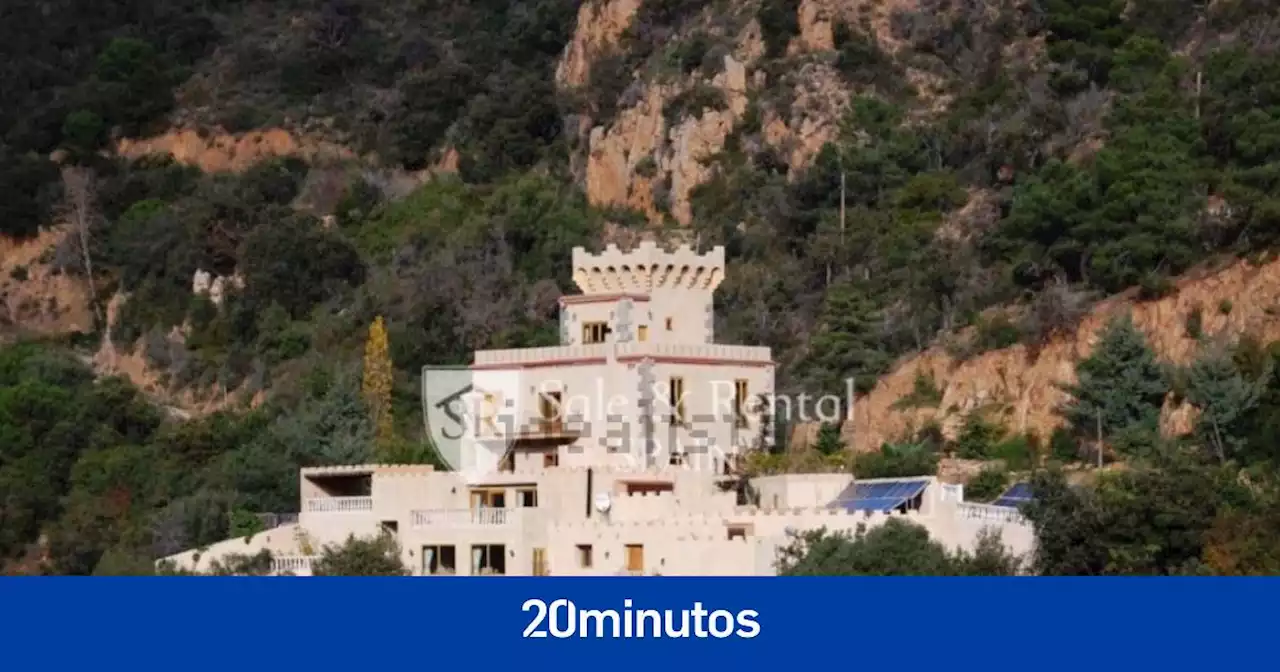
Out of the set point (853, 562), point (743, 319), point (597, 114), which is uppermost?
point (597, 114)

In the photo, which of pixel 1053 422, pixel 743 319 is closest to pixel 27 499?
pixel 743 319

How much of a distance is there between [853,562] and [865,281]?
3250 centimetres

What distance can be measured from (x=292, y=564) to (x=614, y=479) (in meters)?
6.30

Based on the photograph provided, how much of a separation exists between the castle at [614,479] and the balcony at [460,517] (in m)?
0.04

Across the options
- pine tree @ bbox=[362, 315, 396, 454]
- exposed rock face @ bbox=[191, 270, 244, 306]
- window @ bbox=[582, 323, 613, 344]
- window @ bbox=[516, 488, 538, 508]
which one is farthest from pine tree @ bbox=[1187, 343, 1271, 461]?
exposed rock face @ bbox=[191, 270, 244, 306]

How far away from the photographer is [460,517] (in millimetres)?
77562

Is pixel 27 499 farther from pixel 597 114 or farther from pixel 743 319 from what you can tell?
pixel 597 114

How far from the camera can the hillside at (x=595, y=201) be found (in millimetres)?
93812

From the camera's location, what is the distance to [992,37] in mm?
117375

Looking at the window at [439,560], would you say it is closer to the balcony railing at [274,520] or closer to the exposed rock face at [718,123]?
the balcony railing at [274,520]

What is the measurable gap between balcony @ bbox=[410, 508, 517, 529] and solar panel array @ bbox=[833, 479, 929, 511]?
6.24m

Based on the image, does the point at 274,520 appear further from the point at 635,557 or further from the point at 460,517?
the point at 635,557

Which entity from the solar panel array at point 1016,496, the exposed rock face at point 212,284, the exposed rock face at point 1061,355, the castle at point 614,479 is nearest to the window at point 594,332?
the castle at point 614,479

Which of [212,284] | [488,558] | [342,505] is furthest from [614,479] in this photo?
[212,284]
